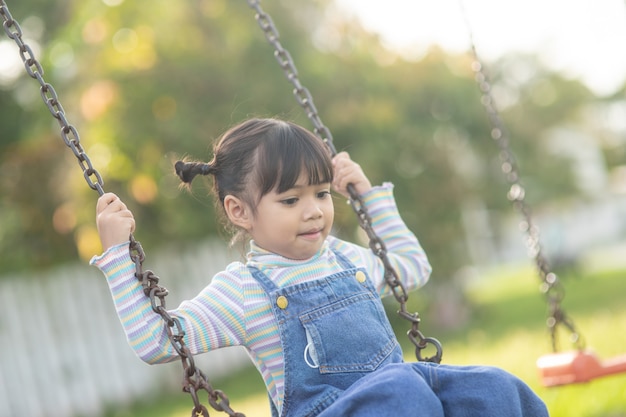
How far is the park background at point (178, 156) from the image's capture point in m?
8.51

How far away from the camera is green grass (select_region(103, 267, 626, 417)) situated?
4.40 meters

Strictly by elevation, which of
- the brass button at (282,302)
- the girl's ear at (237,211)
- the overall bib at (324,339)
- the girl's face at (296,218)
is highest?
the girl's ear at (237,211)

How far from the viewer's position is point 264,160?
2.40 metres

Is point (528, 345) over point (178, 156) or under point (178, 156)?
under

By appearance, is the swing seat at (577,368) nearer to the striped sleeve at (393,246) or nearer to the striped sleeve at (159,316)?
the striped sleeve at (393,246)

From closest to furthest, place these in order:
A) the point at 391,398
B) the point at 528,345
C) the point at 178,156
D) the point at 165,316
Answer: the point at 391,398
the point at 165,316
the point at 528,345
the point at 178,156

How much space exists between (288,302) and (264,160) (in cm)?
39

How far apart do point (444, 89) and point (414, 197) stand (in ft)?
4.45

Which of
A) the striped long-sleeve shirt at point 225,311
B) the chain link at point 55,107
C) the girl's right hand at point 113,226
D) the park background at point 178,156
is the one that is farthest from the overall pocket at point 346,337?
the park background at point 178,156

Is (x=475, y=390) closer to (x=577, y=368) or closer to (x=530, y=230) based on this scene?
(x=577, y=368)

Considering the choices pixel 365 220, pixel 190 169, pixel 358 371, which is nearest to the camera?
pixel 358 371

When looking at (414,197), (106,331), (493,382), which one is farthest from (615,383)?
(106,331)

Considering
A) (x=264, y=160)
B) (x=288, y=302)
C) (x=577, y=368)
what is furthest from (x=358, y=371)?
(x=577, y=368)

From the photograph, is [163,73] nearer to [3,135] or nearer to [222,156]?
[3,135]
